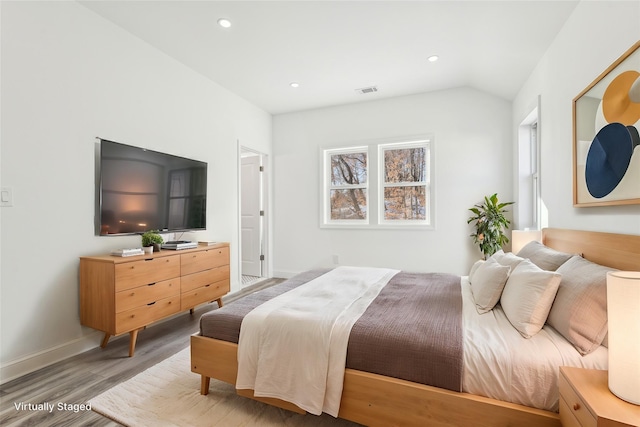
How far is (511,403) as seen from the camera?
4.00 ft

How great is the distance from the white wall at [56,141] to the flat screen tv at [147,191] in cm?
11

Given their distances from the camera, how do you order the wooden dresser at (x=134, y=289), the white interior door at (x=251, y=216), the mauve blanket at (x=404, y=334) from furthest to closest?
the white interior door at (x=251, y=216), the wooden dresser at (x=134, y=289), the mauve blanket at (x=404, y=334)

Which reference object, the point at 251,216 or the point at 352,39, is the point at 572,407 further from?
the point at 251,216

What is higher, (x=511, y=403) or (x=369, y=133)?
(x=369, y=133)

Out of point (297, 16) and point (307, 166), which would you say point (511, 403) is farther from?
point (307, 166)

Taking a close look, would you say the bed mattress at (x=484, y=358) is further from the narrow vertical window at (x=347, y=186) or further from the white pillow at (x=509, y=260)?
the narrow vertical window at (x=347, y=186)

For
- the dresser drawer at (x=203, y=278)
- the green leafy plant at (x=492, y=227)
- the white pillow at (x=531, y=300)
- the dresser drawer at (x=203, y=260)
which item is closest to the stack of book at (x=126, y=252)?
the dresser drawer at (x=203, y=260)


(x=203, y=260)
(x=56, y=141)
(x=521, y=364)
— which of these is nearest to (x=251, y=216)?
(x=203, y=260)

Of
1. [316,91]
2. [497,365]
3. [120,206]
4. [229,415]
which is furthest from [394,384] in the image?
[316,91]

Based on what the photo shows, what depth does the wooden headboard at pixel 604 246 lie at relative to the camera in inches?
57.8

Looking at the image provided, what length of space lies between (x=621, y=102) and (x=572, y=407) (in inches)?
62.3

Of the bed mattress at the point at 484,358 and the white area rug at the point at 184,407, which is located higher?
the bed mattress at the point at 484,358

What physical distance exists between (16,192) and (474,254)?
4.72m

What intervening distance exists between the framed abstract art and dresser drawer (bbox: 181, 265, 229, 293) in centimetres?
326
